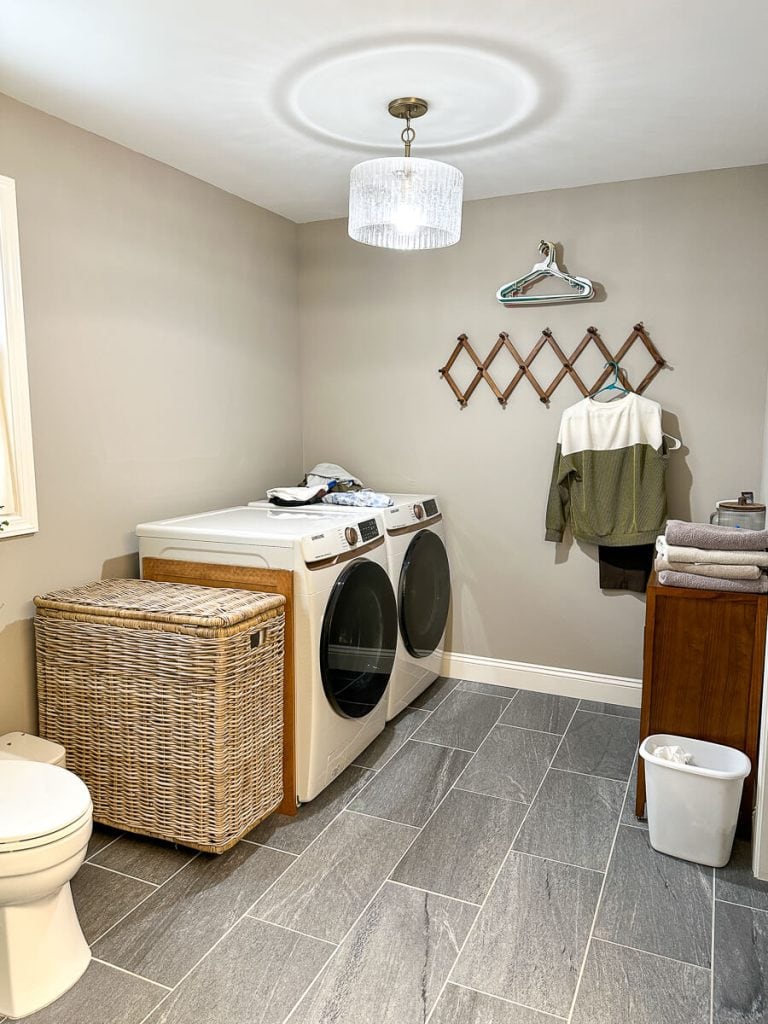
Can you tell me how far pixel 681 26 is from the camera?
1.83 meters

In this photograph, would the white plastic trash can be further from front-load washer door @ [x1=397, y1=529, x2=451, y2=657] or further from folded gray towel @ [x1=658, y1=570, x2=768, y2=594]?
front-load washer door @ [x1=397, y1=529, x2=451, y2=657]

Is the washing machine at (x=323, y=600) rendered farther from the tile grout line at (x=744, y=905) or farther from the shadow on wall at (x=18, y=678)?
the tile grout line at (x=744, y=905)

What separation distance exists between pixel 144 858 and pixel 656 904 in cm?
148

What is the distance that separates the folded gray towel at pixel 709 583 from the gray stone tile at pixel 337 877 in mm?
1148

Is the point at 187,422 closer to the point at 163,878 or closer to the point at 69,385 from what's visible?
the point at 69,385

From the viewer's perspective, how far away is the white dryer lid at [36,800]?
163 cm

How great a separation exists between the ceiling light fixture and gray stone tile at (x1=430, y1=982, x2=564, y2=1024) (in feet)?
6.85

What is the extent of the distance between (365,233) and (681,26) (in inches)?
42.4

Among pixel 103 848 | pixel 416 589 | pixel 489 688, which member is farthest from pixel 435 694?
pixel 103 848

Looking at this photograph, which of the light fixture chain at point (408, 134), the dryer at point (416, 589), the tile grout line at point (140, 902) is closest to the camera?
the tile grout line at point (140, 902)

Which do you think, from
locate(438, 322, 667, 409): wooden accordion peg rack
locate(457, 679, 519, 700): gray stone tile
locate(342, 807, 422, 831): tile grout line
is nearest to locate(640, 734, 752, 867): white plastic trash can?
locate(342, 807, 422, 831): tile grout line

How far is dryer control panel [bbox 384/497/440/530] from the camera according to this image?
3.00m

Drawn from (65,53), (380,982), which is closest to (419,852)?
(380,982)

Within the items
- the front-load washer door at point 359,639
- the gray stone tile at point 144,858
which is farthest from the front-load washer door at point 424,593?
the gray stone tile at point 144,858
